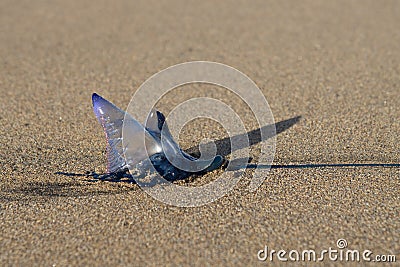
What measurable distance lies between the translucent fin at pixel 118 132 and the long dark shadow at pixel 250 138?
12.2 inches

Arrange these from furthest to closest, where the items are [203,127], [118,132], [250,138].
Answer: [203,127] < [250,138] < [118,132]

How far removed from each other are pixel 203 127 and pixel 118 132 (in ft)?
1.95

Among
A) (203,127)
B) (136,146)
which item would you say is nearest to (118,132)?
(136,146)

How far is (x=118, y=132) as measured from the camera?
1.95 metres

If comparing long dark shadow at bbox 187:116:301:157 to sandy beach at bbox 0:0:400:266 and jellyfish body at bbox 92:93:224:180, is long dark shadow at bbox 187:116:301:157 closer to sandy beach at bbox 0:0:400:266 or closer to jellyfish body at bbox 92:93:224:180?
sandy beach at bbox 0:0:400:266

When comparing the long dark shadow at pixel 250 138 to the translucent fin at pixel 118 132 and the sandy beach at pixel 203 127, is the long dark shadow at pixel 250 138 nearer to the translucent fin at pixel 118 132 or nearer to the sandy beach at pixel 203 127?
the sandy beach at pixel 203 127

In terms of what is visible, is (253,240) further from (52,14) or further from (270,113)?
(52,14)

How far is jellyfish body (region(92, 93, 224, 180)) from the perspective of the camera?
6.37 ft

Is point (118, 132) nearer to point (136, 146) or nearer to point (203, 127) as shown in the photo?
point (136, 146)

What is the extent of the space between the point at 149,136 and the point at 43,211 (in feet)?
1.49

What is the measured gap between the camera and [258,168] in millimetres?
2115

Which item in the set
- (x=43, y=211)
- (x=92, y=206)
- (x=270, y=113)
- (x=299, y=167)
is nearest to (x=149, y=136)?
(x=92, y=206)

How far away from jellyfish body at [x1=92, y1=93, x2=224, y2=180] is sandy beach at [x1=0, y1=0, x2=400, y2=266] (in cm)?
8

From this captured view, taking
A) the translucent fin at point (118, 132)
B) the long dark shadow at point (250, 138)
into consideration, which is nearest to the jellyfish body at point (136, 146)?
the translucent fin at point (118, 132)
